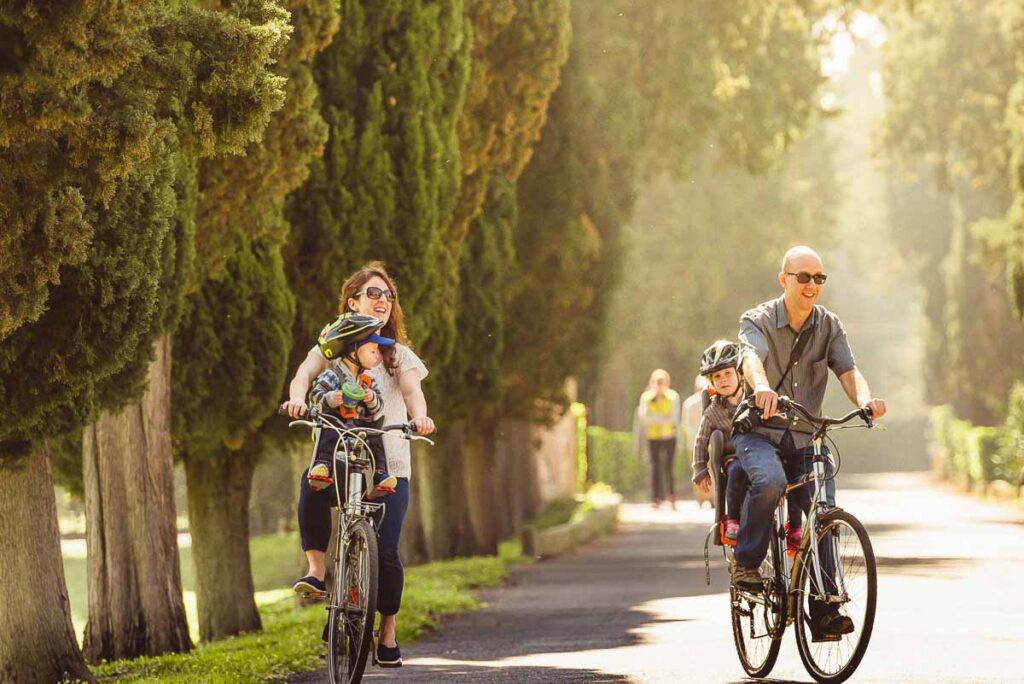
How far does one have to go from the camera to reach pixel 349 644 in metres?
8.80

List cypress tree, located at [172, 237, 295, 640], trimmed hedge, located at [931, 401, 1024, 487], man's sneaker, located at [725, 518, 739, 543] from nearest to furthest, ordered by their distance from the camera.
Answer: man's sneaker, located at [725, 518, 739, 543] < cypress tree, located at [172, 237, 295, 640] < trimmed hedge, located at [931, 401, 1024, 487]

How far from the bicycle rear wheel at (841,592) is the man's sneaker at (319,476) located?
7.19 ft


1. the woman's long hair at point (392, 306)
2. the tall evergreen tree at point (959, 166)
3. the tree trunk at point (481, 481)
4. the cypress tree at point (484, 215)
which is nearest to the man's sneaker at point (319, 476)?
the woman's long hair at point (392, 306)

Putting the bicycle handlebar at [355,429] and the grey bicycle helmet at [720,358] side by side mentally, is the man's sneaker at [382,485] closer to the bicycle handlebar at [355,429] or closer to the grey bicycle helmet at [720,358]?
the bicycle handlebar at [355,429]

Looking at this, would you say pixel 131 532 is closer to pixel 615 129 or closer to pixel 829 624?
pixel 829 624

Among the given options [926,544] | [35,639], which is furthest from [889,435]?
[35,639]

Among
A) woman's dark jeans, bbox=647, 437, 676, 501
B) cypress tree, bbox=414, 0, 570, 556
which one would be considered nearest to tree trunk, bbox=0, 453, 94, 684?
cypress tree, bbox=414, 0, 570, 556

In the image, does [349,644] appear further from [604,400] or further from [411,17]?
[604,400]

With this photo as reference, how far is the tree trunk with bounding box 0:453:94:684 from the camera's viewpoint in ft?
34.8

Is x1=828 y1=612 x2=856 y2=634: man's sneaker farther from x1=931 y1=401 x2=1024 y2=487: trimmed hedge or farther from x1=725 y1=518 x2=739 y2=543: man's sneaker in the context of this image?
x1=931 y1=401 x2=1024 y2=487: trimmed hedge

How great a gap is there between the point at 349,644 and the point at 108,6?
2.94m

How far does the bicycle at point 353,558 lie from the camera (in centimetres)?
866

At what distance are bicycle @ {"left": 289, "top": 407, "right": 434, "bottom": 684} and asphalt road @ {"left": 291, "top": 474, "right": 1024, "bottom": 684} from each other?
4.46 feet

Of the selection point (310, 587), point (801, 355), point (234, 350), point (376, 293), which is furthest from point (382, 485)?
point (234, 350)
